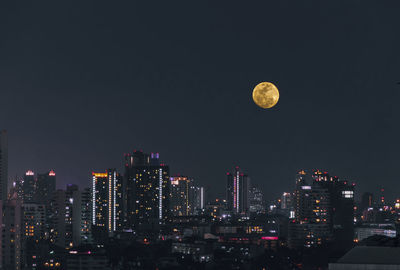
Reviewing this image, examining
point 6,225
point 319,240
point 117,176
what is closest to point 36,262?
point 6,225

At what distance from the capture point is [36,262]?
66.9m

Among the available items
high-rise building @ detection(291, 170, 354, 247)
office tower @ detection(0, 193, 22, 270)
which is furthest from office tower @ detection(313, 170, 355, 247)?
office tower @ detection(0, 193, 22, 270)

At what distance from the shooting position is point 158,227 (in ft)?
357

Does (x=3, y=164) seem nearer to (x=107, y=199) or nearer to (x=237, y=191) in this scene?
(x=107, y=199)

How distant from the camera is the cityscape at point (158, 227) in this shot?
67688 millimetres

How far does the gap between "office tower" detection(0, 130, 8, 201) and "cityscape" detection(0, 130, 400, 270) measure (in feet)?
0.36

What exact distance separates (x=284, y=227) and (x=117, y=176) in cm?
2587

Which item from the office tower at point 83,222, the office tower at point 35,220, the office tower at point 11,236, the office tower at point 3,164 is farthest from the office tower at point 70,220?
the office tower at point 11,236

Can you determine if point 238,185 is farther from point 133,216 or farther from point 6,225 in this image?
point 6,225

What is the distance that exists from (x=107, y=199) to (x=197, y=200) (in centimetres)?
4021

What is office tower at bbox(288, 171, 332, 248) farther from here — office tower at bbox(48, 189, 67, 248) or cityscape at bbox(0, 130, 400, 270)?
office tower at bbox(48, 189, 67, 248)

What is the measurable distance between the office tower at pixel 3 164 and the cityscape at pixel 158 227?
111mm

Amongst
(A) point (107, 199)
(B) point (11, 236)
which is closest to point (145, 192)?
(A) point (107, 199)

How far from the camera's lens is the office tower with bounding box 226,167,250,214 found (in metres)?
154
